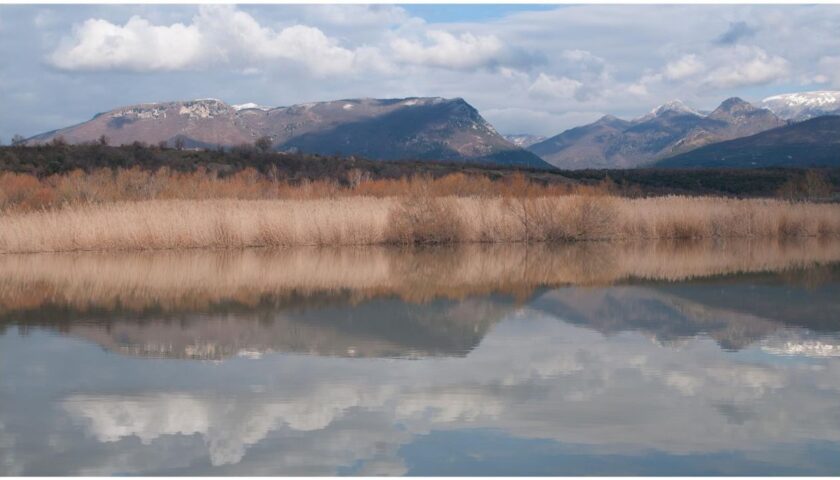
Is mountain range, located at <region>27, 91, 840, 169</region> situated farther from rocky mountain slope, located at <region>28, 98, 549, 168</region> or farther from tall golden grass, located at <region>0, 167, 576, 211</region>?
tall golden grass, located at <region>0, 167, 576, 211</region>

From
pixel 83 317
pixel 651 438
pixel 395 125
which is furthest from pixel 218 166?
pixel 395 125

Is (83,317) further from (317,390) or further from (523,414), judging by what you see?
(523,414)

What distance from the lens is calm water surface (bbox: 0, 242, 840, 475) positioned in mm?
5562

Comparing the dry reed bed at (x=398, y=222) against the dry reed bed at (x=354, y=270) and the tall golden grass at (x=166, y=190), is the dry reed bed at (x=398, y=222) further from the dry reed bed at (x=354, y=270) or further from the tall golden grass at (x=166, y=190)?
the tall golden grass at (x=166, y=190)

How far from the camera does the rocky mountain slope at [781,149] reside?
149125 mm

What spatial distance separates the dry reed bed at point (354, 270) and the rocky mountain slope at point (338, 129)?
397 feet

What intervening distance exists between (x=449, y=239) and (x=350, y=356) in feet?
43.8

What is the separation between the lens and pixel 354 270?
15523mm

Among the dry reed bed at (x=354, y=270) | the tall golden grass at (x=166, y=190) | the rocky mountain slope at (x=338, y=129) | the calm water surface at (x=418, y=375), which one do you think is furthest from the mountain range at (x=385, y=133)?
the calm water surface at (x=418, y=375)

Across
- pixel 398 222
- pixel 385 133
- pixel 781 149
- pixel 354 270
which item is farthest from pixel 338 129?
pixel 354 270

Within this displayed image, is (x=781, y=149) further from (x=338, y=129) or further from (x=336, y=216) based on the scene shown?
(x=336, y=216)

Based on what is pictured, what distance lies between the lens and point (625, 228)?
23.2m

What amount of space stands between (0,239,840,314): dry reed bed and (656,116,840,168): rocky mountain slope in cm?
13309

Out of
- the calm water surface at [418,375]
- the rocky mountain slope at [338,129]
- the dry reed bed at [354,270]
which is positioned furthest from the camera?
the rocky mountain slope at [338,129]
